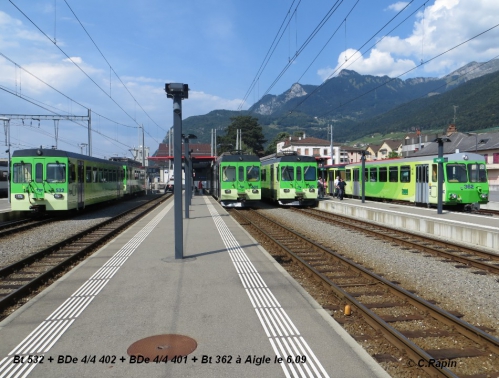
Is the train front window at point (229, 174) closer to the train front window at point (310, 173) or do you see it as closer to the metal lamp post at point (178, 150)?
the train front window at point (310, 173)

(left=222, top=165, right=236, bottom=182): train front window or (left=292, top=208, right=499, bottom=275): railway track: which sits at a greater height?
(left=222, top=165, right=236, bottom=182): train front window

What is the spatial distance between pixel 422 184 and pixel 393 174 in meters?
3.56

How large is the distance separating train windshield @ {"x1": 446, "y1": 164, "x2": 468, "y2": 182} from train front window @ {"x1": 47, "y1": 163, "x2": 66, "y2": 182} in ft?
57.8

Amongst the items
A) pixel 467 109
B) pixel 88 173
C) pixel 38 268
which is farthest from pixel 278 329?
pixel 467 109

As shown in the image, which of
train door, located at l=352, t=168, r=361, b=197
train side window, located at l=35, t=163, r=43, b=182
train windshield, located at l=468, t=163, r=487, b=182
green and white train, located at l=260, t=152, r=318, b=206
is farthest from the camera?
train door, located at l=352, t=168, r=361, b=197

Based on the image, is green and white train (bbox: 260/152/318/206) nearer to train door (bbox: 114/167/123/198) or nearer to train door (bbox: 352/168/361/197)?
train door (bbox: 352/168/361/197)

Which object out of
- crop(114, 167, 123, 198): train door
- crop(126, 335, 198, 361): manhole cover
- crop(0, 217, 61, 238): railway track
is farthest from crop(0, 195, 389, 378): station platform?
crop(114, 167, 123, 198): train door

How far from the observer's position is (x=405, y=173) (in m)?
24.8

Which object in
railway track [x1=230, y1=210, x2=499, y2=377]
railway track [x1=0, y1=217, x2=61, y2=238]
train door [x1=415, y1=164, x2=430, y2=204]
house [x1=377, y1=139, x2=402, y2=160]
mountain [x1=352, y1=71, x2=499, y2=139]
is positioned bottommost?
railway track [x1=230, y1=210, x2=499, y2=377]

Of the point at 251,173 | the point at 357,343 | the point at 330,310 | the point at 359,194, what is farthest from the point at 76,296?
the point at 359,194

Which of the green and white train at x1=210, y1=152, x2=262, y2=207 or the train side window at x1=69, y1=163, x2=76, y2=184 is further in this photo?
the green and white train at x1=210, y1=152, x2=262, y2=207

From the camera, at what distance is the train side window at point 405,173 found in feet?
79.8

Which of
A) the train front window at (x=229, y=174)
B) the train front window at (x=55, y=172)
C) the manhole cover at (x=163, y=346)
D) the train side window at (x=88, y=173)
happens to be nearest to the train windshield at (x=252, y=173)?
the train front window at (x=229, y=174)

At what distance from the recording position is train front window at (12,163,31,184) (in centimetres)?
1884
